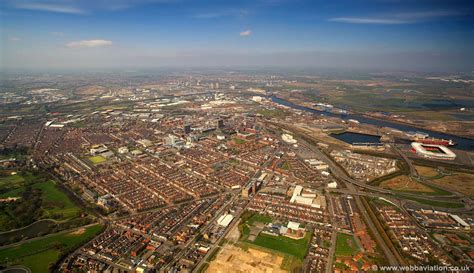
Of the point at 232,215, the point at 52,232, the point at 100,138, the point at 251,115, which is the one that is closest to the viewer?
the point at 52,232

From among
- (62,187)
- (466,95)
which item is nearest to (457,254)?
(62,187)

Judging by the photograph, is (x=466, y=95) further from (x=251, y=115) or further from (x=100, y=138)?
(x=100, y=138)

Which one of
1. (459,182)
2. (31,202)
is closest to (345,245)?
(459,182)

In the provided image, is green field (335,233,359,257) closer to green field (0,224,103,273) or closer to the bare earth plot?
the bare earth plot

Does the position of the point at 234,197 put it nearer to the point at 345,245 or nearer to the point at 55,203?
the point at 345,245

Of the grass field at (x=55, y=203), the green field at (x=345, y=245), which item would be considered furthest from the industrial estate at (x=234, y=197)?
the grass field at (x=55, y=203)

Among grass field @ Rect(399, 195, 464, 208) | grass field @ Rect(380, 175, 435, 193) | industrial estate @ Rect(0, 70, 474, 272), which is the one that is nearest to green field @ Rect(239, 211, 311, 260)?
industrial estate @ Rect(0, 70, 474, 272)
